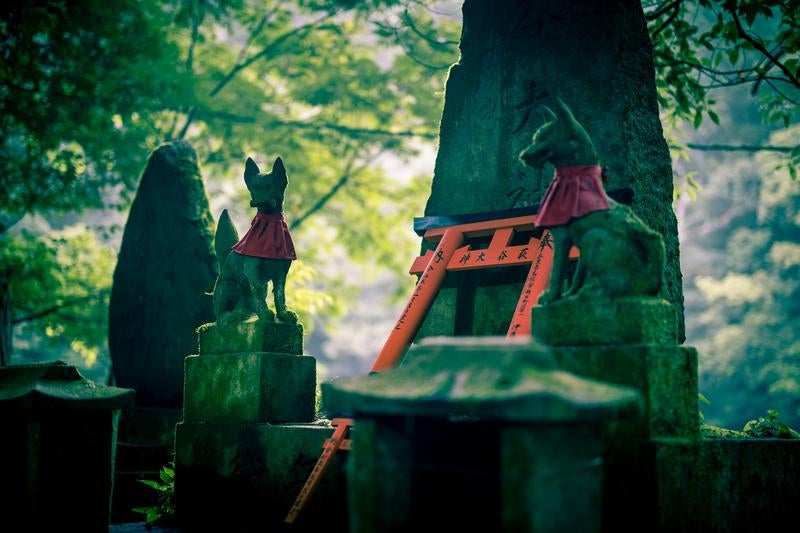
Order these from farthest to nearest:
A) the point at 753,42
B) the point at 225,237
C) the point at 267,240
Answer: the point at 753,42, the point at 225,237, the point at 267,240

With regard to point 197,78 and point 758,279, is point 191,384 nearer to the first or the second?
point 197,78

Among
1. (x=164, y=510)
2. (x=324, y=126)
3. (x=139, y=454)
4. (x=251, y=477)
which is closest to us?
(x=251, y=477)

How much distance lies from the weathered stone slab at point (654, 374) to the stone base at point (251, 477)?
7.20 feet

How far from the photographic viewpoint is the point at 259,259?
263 inches

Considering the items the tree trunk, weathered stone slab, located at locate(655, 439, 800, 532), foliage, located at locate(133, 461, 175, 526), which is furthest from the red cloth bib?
the tree trunk

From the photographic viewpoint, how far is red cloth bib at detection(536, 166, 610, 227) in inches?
186

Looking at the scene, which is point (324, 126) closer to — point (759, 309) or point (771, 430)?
point (771, 430)

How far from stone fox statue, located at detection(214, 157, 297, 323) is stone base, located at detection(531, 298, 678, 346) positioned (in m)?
2.75

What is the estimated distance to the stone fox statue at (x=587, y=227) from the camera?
4.55 metres

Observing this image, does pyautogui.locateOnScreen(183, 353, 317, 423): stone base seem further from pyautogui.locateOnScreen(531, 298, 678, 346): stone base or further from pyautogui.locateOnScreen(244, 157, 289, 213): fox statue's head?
pyautogui.locateOnScreen(531, 298, 678, 346): stone base

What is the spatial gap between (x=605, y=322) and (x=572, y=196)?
0.85m

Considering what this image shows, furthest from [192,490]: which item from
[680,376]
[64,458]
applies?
[680,376]

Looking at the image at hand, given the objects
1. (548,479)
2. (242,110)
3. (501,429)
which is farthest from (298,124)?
(548,479)

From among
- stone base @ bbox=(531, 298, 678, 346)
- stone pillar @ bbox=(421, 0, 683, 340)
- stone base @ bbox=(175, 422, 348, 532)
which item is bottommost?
stone base @ bbox=(175, 422, 348, 532)
